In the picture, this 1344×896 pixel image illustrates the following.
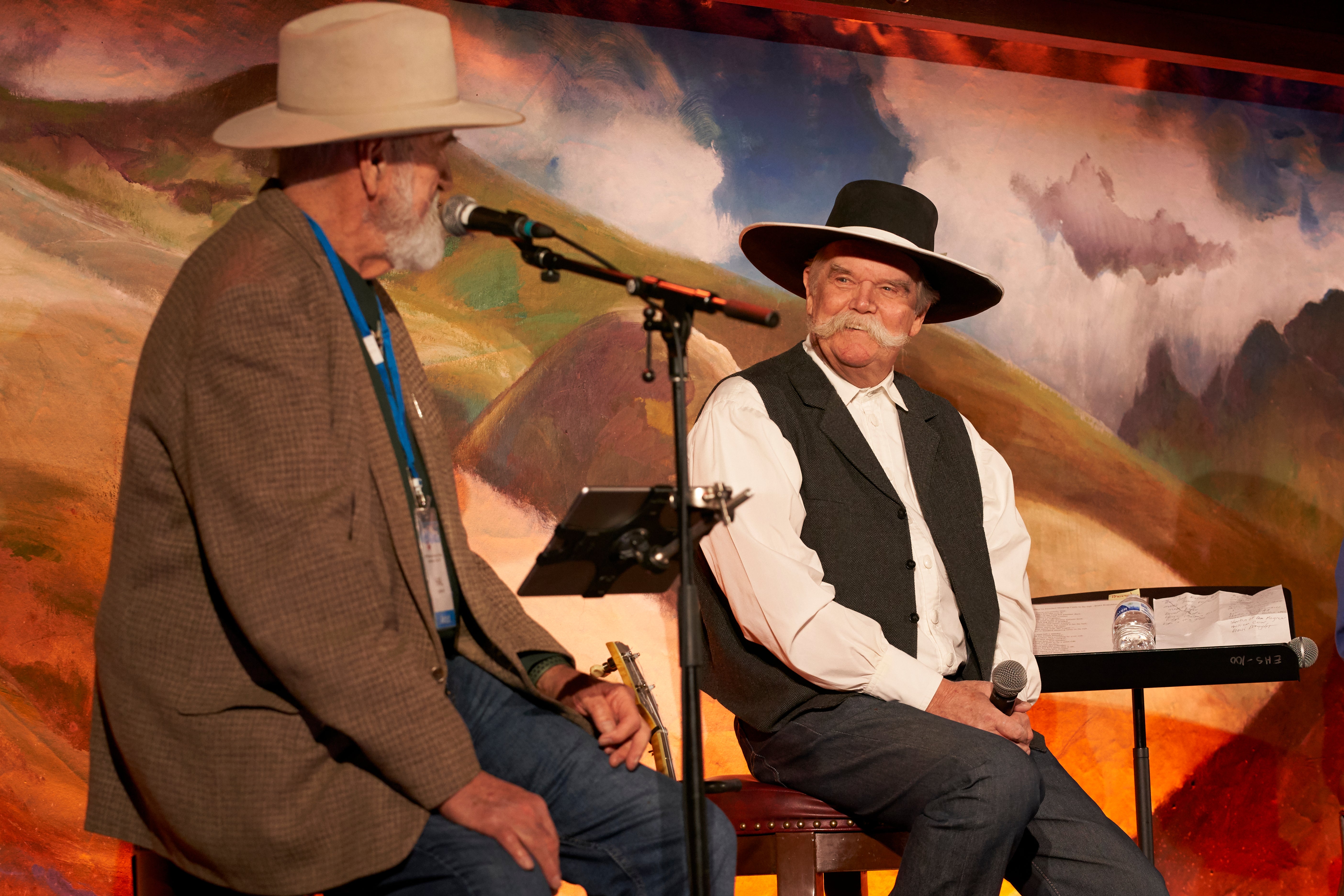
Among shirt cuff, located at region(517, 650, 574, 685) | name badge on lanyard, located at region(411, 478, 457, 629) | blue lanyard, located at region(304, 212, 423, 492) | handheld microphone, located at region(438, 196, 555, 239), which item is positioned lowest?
shirt cuff, located at region(517, 650, 574, 685)

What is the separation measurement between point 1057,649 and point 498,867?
1877mm

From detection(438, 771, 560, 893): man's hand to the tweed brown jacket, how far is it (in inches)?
1.5

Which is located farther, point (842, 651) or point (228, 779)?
point (842, 651)

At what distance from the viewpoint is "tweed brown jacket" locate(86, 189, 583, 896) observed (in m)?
1.51

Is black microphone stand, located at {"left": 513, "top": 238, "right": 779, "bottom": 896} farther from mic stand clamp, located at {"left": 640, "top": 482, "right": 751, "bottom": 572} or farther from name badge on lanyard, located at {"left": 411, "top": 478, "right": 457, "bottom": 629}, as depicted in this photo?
name badge on lanyard, located at {"left": 411, "top": 478, "right": 457, "bottom": 629}

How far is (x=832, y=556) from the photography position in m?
2.59

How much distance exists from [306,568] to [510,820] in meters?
0.48

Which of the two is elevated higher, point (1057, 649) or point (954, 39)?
point (954, 39)

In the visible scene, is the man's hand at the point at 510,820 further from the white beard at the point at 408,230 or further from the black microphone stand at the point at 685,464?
the white beard at the point at 408,230

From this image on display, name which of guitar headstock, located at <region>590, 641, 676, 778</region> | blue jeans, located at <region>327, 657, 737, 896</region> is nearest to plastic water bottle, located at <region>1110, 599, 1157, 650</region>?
guitar headstock, located at <region>590, 641, 676, 778</region>

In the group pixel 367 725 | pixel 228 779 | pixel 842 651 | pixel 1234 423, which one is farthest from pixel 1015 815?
pixel 1234 423

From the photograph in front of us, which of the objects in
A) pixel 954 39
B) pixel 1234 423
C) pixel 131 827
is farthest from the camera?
pixel 1234 423

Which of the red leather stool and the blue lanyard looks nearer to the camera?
the blue lanyard

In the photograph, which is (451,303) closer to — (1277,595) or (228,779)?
(228,779)
